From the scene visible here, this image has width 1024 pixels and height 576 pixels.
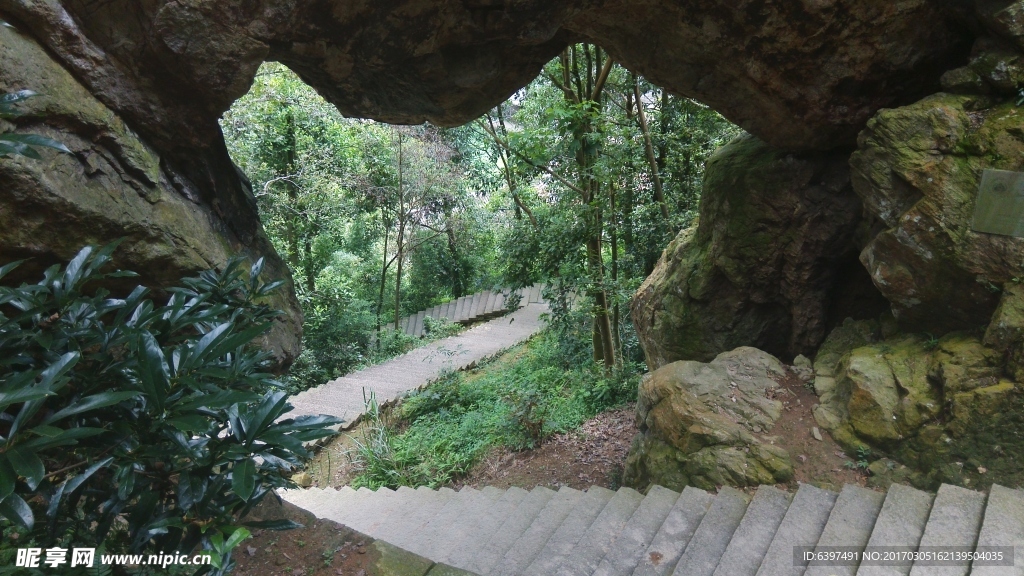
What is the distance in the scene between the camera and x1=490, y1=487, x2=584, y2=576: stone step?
3.38 metres

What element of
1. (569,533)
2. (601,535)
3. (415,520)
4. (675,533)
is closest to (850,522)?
(675,533)

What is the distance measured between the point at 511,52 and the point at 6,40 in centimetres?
289

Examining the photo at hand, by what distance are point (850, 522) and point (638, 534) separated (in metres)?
1.13

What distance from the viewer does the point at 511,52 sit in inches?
168

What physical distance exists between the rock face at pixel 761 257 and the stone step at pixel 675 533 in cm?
207

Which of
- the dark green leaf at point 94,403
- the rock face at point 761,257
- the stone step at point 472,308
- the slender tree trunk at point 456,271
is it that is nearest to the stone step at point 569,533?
the rock face at point 761,257

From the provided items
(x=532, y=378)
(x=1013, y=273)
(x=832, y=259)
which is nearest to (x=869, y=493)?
(x=1013, y=273)

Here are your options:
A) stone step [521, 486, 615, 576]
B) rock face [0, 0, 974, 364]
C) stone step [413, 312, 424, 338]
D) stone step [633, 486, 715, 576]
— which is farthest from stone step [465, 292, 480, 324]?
stone step [633, 486, 715, 576]

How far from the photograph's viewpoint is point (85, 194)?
2.81m

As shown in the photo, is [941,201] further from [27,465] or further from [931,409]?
[27,465]

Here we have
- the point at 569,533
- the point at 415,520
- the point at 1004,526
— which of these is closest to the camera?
the point at 1004,526

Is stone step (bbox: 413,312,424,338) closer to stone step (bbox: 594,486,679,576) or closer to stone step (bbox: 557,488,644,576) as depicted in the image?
stone step (bbox: 557,488,644,576)

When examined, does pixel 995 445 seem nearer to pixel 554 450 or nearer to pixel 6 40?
pixel 554 450

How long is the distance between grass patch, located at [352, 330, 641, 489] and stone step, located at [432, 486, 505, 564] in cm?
148
